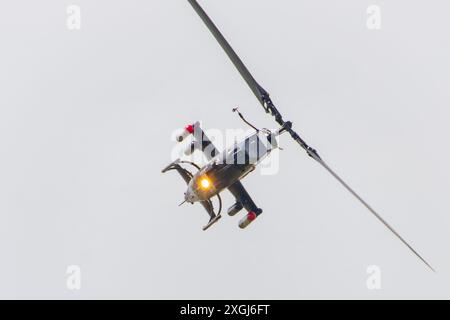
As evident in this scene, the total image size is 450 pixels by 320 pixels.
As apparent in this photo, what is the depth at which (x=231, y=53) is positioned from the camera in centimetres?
3466

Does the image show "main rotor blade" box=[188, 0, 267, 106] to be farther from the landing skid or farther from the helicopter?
the landing skid

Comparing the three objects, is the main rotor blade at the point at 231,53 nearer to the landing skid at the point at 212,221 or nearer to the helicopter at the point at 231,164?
the helicopter at the point at 231,164

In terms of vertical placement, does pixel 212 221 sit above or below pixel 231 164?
below

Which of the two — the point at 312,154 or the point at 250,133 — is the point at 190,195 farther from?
the point at 312,154

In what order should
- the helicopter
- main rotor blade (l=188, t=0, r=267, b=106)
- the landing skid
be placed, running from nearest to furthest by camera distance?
1. main rotor blade (l=188, t=0, r=267, b=106)
2. the helicopter
3. the landing skid

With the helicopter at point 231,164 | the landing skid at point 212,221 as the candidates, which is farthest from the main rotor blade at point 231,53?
the landing skid at point 212,221

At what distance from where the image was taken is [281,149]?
131 ft

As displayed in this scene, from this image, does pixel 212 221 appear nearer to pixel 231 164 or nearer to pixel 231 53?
pixel 231 164

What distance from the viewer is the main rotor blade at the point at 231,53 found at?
34031 mm

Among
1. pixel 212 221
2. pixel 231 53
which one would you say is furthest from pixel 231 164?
pixel 231 53

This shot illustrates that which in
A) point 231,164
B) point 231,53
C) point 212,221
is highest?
point 231,53

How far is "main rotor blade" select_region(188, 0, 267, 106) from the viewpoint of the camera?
34031 millimetres

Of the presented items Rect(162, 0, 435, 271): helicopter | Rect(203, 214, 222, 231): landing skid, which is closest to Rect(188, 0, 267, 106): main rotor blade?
Rect(162, 0, 435, 271): helicopter
